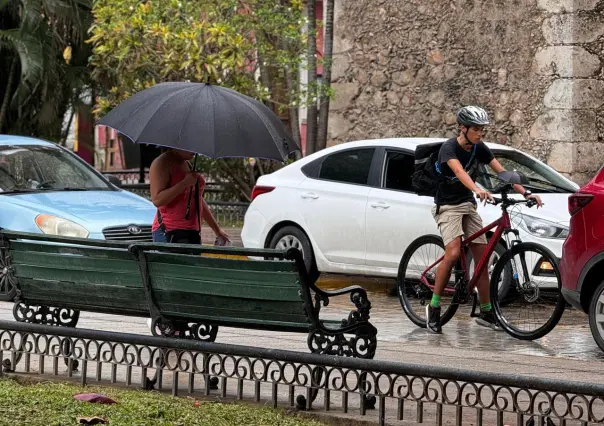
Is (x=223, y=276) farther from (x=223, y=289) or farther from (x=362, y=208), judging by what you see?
(x=362, y=208)

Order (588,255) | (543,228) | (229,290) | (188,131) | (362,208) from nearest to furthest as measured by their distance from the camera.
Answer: (229,290) < (188,131) < (588,255) < (543,228) < (362,208)

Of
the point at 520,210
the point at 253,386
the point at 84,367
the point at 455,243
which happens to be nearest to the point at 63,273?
the point at 84,367

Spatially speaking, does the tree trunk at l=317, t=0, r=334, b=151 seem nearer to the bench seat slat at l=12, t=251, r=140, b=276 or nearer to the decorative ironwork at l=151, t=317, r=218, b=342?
the bench seat slat at l=12, t=251, r=140, b=276

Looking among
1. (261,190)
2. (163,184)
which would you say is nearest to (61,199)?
(261,190)

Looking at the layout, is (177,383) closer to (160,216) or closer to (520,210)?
(160,216)

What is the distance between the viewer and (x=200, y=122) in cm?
962

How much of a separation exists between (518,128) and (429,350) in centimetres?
780

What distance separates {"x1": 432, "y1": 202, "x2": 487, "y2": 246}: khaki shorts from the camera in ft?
37.9

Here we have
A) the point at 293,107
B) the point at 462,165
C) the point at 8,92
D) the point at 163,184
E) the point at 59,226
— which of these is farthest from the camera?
the point at 8,92

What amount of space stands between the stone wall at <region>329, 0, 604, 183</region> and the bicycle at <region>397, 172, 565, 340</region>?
570 centimetres

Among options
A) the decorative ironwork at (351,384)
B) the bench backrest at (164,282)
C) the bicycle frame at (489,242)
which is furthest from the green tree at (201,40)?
the decorative ironwork at (351,384)

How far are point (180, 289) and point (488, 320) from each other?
368 cm

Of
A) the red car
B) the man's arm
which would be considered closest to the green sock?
the man's arm

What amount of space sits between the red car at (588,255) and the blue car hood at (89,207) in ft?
16.1
